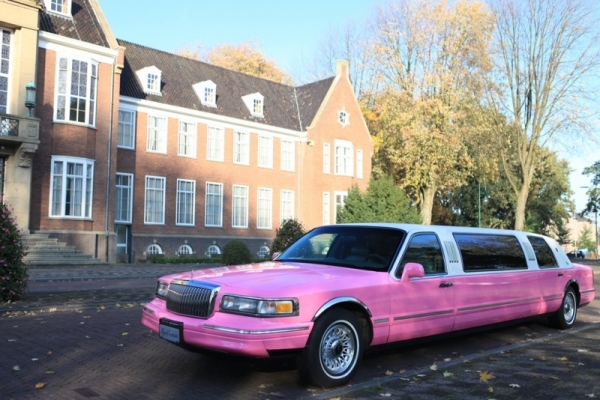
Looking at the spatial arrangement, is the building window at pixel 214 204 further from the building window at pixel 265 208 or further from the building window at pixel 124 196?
the building window at pixel 124 196

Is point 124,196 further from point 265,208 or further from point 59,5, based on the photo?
point 265,208

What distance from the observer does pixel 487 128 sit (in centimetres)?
3562

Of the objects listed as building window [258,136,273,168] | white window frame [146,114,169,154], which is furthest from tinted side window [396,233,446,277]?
building window [258,136,273,168]

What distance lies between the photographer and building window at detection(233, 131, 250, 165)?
35062mm

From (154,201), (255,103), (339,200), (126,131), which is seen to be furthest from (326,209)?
(126,131)

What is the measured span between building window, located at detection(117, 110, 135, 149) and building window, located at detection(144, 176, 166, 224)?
81.9 inches

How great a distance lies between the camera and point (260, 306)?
5.33 m

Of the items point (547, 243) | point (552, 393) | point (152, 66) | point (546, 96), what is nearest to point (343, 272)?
point (552, 393)

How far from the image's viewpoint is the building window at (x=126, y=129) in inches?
1162

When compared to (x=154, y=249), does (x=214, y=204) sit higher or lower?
higher

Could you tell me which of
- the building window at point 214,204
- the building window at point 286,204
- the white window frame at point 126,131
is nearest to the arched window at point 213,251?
the building window at point 214,204

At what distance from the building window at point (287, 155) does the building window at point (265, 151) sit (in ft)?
3.55

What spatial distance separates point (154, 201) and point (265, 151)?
8827mm

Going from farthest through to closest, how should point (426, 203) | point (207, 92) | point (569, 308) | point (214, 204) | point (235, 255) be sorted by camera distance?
point (426, 203), point (207, 92), point (214, 204), point (235, 255), point (569, 308)
